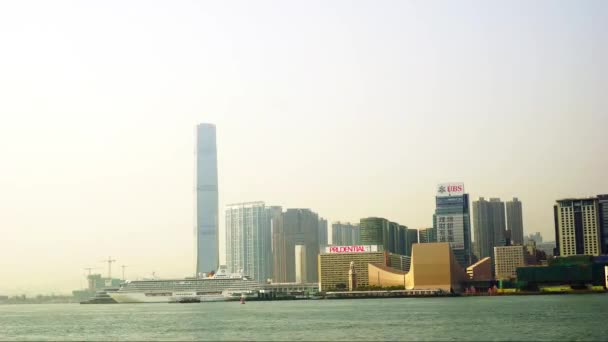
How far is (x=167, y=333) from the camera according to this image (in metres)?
65.6

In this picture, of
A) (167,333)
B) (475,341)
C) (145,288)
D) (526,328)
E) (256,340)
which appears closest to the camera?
(475,341)

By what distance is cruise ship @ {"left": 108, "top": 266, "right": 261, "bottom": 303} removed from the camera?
580 ft

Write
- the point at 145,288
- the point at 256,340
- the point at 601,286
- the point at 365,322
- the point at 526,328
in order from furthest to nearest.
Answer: the point at 601,286
the point at 145,288
the point at 365,322
the point at 526,328
the point at 256,340

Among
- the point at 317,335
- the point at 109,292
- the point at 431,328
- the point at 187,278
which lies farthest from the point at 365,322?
the point at 109,292

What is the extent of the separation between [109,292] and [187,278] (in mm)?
18704

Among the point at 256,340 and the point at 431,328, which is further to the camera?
the point at 431,328

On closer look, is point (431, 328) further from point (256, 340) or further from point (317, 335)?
point (256, 340)

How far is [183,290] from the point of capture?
582ft

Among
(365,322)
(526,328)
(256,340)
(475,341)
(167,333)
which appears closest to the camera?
(475,341)

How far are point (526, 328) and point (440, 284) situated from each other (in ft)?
449

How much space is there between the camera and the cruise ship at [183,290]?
176875 mm

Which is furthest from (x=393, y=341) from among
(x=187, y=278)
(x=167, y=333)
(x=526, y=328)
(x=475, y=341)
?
(x=187, y=278)

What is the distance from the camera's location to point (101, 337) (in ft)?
211

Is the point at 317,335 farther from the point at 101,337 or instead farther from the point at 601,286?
the point at 601,286
